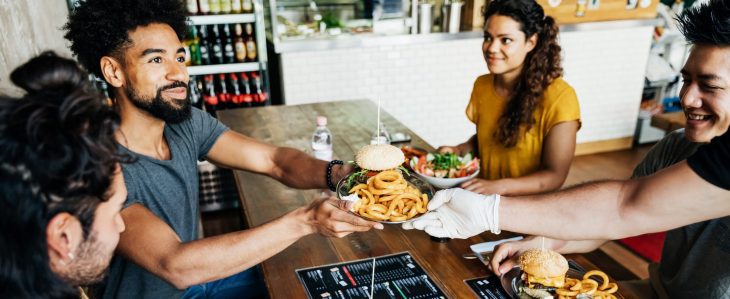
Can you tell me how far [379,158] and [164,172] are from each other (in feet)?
2.54

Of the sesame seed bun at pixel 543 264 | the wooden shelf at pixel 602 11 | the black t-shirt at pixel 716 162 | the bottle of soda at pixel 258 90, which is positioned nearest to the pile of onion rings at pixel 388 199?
the sesame seed bun at pixel 543 264

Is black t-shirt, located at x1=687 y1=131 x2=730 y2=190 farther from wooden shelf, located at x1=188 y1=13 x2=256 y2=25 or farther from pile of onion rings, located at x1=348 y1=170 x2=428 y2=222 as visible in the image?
wooden shelf, located at x1=188 y1=13 x2=256 y2=25

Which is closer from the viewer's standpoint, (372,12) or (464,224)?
(464,224)

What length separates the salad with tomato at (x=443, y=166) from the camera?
7.05 feet

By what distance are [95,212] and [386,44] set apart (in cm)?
368

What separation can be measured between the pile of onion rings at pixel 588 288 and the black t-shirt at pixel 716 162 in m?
0.40

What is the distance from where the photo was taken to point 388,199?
5.04ft

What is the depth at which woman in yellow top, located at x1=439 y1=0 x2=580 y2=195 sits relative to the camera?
227cm

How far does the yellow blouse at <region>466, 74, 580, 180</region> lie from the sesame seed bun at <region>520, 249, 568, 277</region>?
0.98 metres

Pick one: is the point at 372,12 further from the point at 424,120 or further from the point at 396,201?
the point at 396,201

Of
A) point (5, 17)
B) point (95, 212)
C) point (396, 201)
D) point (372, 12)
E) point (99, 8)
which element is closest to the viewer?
point (95, 212)

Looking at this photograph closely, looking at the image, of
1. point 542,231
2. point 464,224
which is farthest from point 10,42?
point 542,231

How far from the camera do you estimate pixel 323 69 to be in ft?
14.4

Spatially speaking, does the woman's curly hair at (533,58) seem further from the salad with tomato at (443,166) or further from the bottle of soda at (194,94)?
the bottle of soda at (194,94)
